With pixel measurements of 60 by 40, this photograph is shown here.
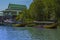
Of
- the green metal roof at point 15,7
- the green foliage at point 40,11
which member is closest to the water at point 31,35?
the green foliage at point 40,11

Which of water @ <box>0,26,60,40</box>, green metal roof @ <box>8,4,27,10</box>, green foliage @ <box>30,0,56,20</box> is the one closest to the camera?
water @ <box>0,26,60,40</box>

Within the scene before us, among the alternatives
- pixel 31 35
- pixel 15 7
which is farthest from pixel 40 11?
pixel 15 7

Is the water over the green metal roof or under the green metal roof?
under

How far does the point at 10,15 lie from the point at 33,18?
1507 inches

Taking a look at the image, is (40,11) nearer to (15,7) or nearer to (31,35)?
(31,35)

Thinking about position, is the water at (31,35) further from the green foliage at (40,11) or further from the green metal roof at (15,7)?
the green metal roof at (15,7)

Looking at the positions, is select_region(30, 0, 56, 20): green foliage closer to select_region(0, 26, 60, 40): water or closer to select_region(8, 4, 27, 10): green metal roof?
select_region(0, 26, 60, 40): water

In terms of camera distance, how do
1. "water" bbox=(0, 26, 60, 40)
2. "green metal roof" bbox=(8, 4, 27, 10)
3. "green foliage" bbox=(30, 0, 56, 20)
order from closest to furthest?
"water" bbox=(0, 26, 60, 40)
"green foliage" bbox=(30, 0, 56, 20)
"green metal roof" bbox=(8, 4, 27, 10)

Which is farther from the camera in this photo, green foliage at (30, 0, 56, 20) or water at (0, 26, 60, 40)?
green foliage at (30, 0, 56, 20)

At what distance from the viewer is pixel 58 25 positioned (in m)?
51.4

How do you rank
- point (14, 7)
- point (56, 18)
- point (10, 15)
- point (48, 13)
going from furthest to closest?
point (14, 7)
point (10, 15)
point (48, 13)
point (56, 18)

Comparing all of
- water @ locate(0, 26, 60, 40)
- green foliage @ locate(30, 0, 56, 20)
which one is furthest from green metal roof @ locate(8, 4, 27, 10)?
water @ locate(0, 26, 60, 40)

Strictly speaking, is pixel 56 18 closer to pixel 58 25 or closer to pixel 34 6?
pixel 58 25

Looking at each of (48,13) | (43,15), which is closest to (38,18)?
(43,15)
